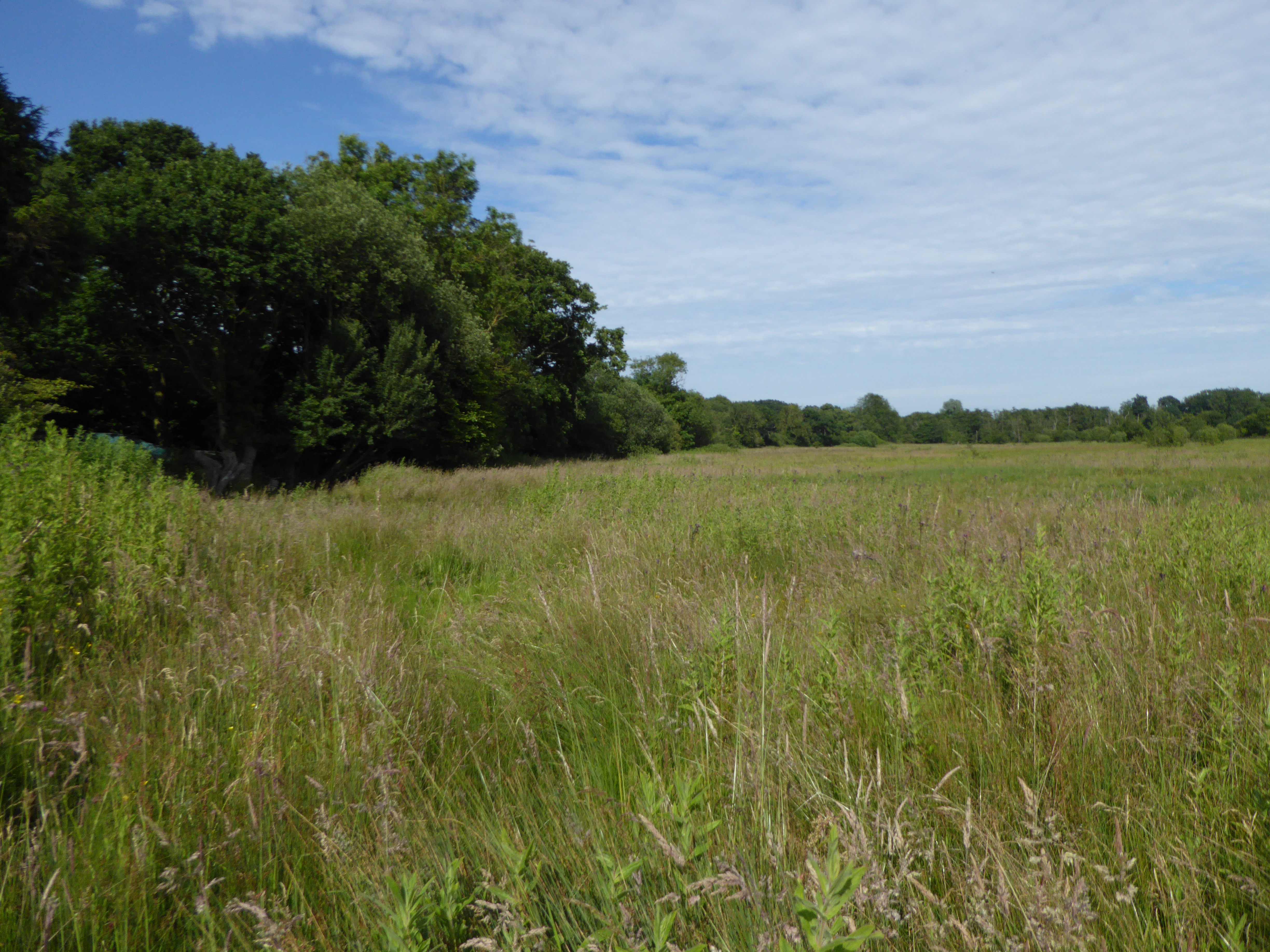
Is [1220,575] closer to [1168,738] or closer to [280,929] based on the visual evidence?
[1168,738]

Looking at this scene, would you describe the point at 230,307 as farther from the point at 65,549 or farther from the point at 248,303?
the point at 65,549

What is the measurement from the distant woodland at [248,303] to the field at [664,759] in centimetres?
1395

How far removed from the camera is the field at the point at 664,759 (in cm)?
141

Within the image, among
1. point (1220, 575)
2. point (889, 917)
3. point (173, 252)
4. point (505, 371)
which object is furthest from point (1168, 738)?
point (505, 371)

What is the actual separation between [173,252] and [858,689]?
62.1 ft

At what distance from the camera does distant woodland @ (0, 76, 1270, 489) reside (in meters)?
14.6

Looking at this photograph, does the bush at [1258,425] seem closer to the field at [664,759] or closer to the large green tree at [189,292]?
the field at [664,759]

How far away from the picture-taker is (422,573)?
21.9ft

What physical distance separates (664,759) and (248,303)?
1925 centimetres

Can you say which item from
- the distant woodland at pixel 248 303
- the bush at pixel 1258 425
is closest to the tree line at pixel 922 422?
the bush at pixel 1258 425

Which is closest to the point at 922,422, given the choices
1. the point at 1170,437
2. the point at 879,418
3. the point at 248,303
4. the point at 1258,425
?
the point at 879,418

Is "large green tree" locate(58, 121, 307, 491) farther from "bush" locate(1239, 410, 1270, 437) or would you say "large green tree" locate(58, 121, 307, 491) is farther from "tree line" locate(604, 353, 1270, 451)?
"bush" locate(1239, 410, 1270, 437)

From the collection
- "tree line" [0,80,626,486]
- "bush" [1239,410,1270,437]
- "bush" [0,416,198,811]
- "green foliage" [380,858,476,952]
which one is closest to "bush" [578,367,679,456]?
"tree line" [0,80,626,486]

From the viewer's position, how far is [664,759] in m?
2.23
